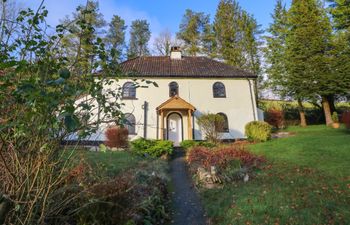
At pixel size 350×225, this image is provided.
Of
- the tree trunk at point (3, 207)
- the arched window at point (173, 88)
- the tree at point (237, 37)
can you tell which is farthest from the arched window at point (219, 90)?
the tree trunk at point (3, 207)

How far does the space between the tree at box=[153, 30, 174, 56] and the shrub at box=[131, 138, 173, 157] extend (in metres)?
20.7

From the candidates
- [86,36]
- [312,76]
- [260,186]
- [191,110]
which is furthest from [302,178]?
[312,76]

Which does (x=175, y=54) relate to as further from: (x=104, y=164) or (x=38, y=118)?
(x=38, y=118)

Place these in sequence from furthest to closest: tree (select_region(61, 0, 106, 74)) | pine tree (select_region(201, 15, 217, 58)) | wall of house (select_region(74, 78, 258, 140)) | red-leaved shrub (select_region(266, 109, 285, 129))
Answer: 1. pine tree (select_region(201, 15, 217, 58))
2. red-leaved shrub (select_region(266, 109, 285, 129))
3. wall of house (select_region(74, 78, 258, 140))
4. tree (select_region(61, 0, 106, 74))

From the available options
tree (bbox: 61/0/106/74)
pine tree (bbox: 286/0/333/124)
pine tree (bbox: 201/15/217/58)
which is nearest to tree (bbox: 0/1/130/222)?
tree (bbox: 61/0/106/74)

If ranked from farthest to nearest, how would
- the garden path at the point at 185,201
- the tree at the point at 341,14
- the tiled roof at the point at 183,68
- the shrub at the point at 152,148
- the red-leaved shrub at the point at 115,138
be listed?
the tree at the point at 341,14, the tiled roof at the point at 183,68, the red-leaved shrub at the point at 115,138, the shrub at the point at 152,148, the garden path at the point at 185,201

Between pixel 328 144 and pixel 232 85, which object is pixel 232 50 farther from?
pixel 328 144

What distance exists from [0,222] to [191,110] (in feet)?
48.6

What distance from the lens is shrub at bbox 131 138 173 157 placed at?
1198 cm

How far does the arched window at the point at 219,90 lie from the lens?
18234mm

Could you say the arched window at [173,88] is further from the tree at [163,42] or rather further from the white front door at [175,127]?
the tree at [163,42]

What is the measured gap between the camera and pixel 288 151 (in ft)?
33.0

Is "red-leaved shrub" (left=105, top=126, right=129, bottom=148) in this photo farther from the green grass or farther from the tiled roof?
the tiled roof

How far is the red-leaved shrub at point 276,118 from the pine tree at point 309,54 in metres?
2.34
